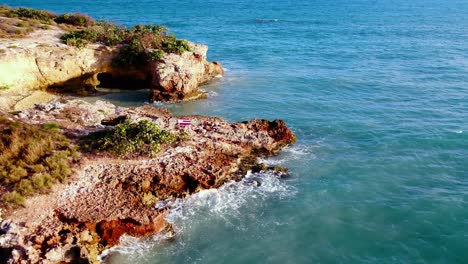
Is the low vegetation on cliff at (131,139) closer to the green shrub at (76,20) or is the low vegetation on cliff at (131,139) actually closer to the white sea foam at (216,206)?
the white sea foam at (216,206)

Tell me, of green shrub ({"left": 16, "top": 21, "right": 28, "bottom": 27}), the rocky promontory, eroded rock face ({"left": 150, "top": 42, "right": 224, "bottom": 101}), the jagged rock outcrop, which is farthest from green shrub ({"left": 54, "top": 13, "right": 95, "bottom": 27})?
eroded rock face ({"left": 150, "top": 42, "right": 224, "bottom": 101})

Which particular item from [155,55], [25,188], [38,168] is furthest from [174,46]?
[25,188]

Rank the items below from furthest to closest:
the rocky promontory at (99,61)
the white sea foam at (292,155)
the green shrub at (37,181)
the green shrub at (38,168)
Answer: the rocky promontory at (99,61) < the white sea foam at (292,155) < the green shrub at (38,168) < the green shrub at (37,181)

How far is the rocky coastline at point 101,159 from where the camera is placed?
69.6 feet

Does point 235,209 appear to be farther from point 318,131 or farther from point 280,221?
point 318,131

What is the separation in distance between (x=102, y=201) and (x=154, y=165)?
14.4 feet

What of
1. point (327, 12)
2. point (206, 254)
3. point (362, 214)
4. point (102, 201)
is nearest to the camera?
point (206, 254)

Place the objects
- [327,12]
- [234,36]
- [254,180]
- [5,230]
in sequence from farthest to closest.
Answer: [327,12]
[234,36]
[254,180]
[5,230]

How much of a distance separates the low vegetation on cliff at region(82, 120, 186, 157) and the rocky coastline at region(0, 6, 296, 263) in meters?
0.42

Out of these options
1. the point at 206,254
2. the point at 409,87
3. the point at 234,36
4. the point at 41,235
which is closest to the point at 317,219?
the point at 206,254

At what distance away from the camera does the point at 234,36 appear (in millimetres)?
79250

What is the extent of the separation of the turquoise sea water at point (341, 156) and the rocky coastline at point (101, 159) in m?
1.46

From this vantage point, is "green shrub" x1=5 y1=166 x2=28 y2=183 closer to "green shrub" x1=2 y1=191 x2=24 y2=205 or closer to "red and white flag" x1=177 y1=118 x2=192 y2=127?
"green shrub" x1=2 y1=191 x2=24 y2=205

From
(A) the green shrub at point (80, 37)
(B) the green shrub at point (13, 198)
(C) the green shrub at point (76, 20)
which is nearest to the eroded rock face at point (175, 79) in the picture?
(A) the green shrub at point (80, 37)
